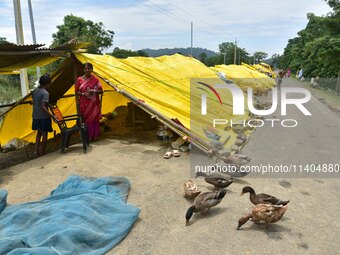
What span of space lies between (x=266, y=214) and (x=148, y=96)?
4.50 m

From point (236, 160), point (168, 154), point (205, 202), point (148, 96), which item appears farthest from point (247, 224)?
point (148, 96)

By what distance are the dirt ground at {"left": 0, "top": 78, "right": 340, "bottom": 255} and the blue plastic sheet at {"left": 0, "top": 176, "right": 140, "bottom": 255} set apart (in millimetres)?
201

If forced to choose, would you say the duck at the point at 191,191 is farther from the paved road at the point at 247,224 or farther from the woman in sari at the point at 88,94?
the woman in sari at the point at 88,94

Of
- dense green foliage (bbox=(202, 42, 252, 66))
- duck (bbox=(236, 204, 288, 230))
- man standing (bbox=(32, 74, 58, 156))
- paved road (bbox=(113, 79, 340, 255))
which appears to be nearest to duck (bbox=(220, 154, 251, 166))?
paved road (bbox=(113, 79, 340, 255))

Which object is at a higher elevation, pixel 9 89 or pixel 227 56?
pixel 227 56

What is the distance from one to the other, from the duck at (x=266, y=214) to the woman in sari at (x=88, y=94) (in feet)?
15.0

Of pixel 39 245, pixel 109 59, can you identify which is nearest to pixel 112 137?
pixel 109 59

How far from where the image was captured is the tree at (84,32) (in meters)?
36.0

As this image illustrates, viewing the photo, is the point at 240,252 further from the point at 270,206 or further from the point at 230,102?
the point at 230,102

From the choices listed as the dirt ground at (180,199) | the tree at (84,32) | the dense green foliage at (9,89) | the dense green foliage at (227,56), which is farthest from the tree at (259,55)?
the dirt ground at (180,199)

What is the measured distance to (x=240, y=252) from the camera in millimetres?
3264

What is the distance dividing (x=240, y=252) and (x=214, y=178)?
1486 millimetres

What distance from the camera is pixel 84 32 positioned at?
38.6m

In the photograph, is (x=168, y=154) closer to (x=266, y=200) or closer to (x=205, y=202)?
(x=205, y=202)
